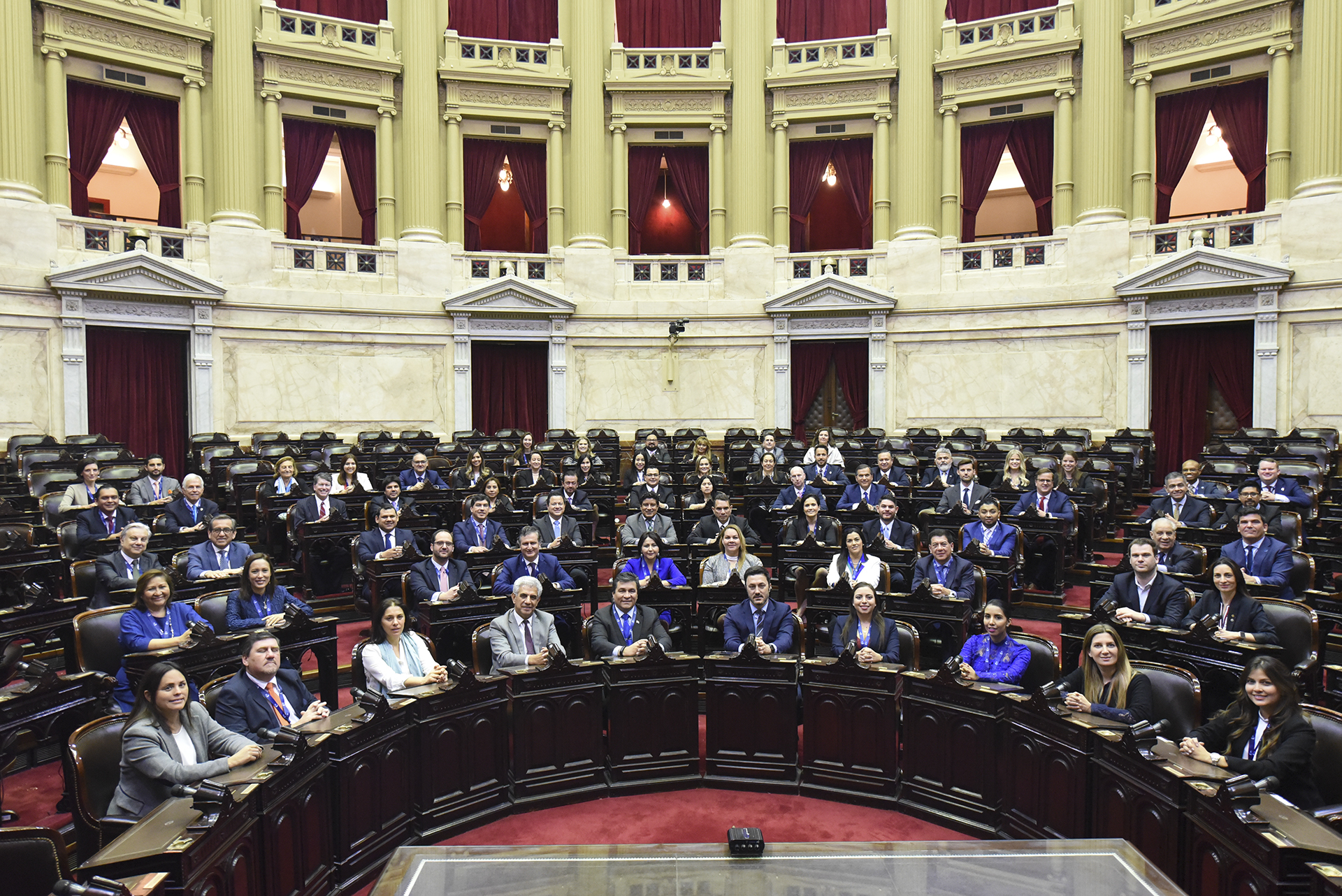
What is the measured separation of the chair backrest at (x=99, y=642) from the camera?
5.05 metres

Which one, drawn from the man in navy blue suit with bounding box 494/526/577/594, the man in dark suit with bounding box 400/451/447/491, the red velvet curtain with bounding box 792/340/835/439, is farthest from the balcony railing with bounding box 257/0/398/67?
the man in navy blue suit with bounding box 494/526/577/594

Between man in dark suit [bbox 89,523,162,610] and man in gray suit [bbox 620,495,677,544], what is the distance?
3946 mm

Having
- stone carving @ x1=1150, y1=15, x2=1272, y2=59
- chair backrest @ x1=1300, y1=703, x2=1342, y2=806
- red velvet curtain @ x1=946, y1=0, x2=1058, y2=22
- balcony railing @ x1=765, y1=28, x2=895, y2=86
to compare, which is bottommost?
chair backrest @ x1=1300, y1=703, x2=1342, y2=806

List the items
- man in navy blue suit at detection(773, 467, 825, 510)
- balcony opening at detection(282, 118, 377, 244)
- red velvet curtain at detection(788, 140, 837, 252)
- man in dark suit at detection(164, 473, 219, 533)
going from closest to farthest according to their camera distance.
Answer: man in dark suit at detection(164, 473, 219, 533) → man in navy blue suit at detection(773, 467, 825, 510) → balcony opening at detection(282, 118, 377, 244) → red velvet curtain at detection(788, 140, 837, 252)

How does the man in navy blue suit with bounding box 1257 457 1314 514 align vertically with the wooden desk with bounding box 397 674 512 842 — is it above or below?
above

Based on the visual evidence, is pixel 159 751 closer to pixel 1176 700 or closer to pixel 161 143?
pixel 1176 700

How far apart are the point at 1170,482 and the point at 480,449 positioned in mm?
9328

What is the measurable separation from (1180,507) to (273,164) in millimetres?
14693

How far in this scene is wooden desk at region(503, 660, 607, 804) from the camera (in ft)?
16.5

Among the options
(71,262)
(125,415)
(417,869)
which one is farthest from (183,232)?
(417,869)

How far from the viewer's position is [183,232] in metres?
14.0

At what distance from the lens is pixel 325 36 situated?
598 inches

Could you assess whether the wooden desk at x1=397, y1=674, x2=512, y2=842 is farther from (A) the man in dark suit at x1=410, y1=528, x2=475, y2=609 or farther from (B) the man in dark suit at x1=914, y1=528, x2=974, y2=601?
(B) the man in dark suit at x1=914, y1=528, x2=974, y2=601

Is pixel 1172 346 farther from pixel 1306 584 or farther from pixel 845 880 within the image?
pixel 845 880
